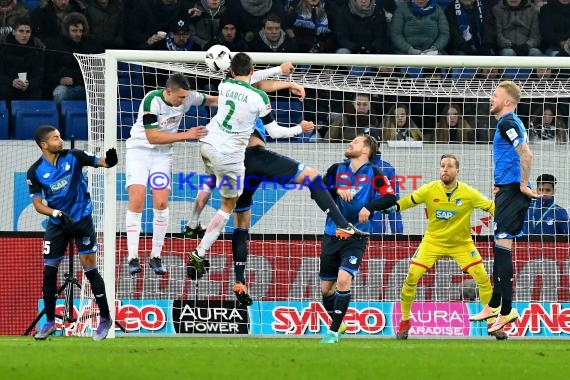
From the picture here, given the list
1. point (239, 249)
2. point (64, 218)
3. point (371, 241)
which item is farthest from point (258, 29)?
point (64, 218)

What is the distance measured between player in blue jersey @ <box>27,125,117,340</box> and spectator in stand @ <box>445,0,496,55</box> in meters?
8.54

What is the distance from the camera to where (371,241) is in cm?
1698

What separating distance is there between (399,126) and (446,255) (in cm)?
239

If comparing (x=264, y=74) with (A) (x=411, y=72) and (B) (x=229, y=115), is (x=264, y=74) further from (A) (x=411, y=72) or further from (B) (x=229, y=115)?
(A) (x=411, y=72)

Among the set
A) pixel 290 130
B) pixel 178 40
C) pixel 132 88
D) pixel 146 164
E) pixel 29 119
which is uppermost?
pixel 178 40

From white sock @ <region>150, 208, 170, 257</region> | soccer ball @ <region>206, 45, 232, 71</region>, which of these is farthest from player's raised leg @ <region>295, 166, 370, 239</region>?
white sock @ <region>150, 208, 170, 257</region>

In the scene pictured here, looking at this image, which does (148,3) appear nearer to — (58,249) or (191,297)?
(191,297)

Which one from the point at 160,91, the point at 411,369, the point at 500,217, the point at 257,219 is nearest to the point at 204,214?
the point at 257,219

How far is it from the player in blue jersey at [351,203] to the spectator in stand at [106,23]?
698 centimetres

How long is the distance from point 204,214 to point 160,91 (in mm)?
3594

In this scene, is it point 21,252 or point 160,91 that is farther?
point 21,252

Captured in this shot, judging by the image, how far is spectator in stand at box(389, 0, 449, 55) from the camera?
66.7 ft

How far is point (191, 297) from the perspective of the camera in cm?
1706

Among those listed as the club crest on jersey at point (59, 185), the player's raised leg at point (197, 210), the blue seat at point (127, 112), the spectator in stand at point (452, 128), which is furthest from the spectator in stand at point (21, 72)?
the player's raised leg at point (197, 210)
